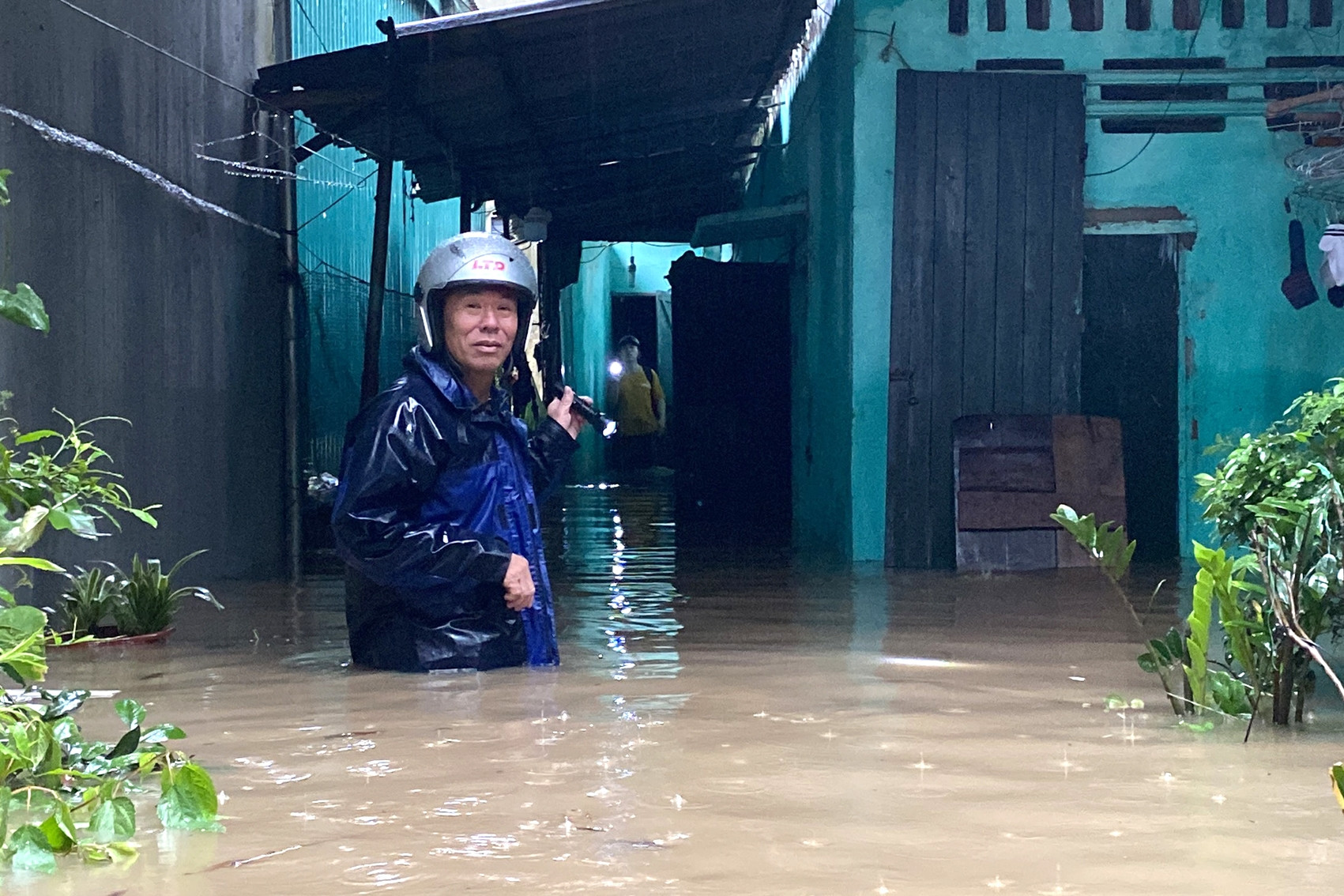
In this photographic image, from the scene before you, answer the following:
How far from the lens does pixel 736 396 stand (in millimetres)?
13898

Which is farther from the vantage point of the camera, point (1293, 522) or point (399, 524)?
point (399, 524)

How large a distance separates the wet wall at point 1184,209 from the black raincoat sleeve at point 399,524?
17.5ft

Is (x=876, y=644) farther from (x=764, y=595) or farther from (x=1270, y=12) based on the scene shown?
(x=1270, y=12)

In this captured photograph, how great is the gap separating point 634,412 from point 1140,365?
42.9ft

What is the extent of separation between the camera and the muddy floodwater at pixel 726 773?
2723 mm

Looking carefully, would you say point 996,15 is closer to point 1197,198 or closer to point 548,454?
point 1197,198

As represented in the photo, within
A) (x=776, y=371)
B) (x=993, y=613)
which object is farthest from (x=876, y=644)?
(x=776, y=371)

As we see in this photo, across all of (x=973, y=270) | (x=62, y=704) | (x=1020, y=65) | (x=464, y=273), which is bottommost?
(x=62, y=704)

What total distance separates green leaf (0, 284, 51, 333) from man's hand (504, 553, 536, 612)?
70.9 inches

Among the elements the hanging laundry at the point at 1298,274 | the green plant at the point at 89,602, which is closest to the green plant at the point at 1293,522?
the green plant at the point at 89,602

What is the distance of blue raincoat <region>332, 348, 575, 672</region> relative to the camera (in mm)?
4613

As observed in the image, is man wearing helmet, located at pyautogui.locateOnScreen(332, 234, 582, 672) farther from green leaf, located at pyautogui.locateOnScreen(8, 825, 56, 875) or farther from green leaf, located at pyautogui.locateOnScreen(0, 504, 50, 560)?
green leaf, located at pyautogui.locateOnScreen(8, 825, 56, 875)

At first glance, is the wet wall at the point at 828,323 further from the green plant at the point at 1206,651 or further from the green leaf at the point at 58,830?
the green leaf at the point at 58,830

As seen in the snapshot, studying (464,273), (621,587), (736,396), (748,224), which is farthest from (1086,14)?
(464,273)
